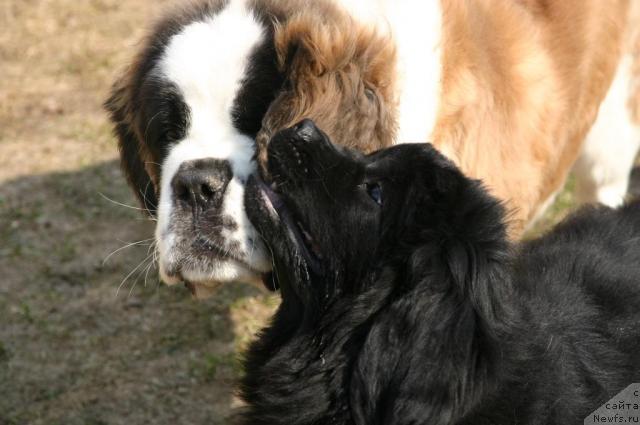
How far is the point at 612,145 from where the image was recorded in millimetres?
4789

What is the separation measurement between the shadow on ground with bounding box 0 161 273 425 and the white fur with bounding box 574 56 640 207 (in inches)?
76.6

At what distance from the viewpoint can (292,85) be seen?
3.26 meters

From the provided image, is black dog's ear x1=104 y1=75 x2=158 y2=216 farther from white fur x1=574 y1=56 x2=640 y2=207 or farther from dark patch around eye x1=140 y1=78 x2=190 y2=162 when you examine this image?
white fur x1=574 y1=56 x2=640 y2=207

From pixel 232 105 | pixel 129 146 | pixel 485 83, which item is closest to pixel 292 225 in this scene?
pixel 232 105

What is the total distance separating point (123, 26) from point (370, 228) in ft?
18.9

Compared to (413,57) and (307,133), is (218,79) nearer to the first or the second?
(307,133)

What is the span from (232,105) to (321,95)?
0.32 metres

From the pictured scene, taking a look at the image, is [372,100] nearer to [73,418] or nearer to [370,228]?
[370,228]

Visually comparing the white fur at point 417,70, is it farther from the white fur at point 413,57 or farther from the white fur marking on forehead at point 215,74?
the white fur marking on forehead at point 215,74

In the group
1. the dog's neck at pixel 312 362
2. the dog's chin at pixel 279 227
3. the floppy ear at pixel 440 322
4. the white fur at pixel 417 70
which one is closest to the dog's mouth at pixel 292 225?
the dog's chin at pixel 279 227

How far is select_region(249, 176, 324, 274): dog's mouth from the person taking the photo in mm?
2568

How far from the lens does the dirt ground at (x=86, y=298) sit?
13.8 feet

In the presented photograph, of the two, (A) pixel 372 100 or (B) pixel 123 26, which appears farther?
(B) pixel 123 26

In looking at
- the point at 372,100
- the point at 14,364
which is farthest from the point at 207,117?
the point at 14,364
